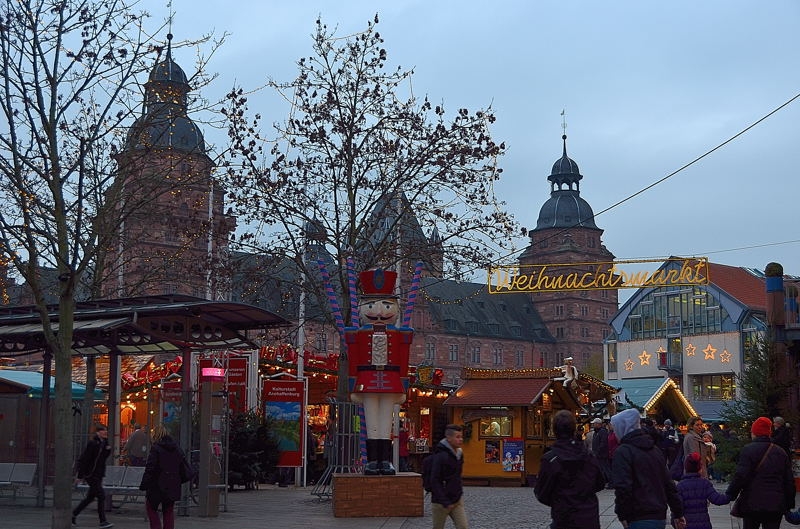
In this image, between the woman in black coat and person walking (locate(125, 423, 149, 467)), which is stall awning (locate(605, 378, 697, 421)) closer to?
person walking (locate(125, 423, 149, 467))

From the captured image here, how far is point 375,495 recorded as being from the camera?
17.4 metres

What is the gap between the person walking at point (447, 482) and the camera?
36.5 feet

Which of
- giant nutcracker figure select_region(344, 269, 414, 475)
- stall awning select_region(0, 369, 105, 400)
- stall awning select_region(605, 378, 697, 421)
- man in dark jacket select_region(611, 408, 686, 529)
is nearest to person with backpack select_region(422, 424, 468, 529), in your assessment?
man in dark jacket select_region(611, 408, 686, 529)

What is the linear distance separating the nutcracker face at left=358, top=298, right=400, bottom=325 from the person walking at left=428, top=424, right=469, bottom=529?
6575 mm

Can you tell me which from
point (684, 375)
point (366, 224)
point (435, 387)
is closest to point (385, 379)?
point (366, 224)

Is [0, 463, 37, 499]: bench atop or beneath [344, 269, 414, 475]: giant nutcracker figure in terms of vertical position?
beneath

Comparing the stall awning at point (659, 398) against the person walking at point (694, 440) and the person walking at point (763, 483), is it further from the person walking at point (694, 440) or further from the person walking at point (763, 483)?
the person walking at point (763, 483)

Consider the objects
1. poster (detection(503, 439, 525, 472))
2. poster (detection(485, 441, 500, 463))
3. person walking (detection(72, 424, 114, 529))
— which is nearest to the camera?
person walking (detection(72, 424, 114, 529))

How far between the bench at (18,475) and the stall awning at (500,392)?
13.8 m

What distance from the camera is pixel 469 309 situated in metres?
124

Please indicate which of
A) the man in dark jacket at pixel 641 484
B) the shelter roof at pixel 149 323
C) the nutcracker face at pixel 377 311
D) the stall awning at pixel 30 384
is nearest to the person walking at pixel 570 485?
the man in dark jacket at pixel 641 484

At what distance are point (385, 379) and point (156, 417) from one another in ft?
13.9

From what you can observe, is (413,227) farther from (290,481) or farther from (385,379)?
(290,481)

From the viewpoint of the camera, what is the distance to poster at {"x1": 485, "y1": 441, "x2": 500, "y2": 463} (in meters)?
29.8
